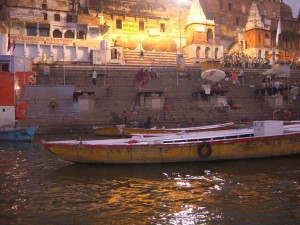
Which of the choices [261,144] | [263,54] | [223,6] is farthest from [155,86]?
[223,6]

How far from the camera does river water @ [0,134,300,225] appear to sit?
7.34 metres

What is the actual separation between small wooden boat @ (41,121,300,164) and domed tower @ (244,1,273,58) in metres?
39.6

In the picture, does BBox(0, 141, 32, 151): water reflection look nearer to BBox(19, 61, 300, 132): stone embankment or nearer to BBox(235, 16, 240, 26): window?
BBox(19, 61, 300, 132): stone embankment

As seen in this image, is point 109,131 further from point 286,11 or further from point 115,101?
point 286,11

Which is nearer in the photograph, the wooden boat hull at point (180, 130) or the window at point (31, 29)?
the wooden boat hull at point (180, 130)

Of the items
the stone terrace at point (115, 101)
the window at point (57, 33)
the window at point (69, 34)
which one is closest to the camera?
the stone terrace at point (115, 101)

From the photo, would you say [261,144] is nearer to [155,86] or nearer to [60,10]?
[155,86]

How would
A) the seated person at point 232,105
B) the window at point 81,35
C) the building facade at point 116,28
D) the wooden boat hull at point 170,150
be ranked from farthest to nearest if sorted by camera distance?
1. the window at point 81,35
2. the building facade at point 116,28
3. the seated person at point 232,105
4. the wooden boat hull at point 170,150

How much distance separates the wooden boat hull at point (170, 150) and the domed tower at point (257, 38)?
40.0 metres

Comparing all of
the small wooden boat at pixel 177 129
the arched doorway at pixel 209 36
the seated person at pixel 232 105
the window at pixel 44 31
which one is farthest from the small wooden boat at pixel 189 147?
the arched doorway at pixel 209 36

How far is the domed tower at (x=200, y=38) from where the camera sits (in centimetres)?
4709

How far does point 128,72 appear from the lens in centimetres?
3172

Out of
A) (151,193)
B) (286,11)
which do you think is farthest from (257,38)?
(151,193)

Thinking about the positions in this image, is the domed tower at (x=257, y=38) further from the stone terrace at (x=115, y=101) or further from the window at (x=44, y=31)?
the window at (x=44, y=31)
